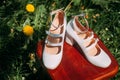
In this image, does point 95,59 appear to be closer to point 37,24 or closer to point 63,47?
point 63,47

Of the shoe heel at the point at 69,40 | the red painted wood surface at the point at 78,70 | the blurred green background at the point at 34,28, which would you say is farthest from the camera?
the blurred green background at the point at 34,28

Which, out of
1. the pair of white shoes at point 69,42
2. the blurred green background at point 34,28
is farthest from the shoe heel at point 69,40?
the blurred green background at point 34,28

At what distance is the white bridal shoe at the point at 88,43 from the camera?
2.27m

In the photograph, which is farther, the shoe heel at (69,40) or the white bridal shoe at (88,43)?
the shoe heel at (69,40)

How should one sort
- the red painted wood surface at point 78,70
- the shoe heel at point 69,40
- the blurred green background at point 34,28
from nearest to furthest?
the red painted wood surface at point 78,70 → the shoe heel at point 69,40 → the blurred green background at point 34,28

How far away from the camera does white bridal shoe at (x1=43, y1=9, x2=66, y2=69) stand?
2.27 m

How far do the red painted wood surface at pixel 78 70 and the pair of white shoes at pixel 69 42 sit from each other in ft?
0.10

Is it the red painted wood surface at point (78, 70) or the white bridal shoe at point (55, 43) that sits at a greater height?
the white bridal shoe at point (55, 43)

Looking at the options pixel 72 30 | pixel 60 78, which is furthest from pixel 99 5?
pixel 60 78

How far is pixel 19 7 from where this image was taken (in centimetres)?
283

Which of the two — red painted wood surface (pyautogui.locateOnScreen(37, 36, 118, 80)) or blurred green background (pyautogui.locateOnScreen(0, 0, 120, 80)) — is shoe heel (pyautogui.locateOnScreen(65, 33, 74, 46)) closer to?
red painted wood surface (pyautogui.locateOnScreen(37, 36, 118, 80))

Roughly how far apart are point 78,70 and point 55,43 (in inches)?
8.8

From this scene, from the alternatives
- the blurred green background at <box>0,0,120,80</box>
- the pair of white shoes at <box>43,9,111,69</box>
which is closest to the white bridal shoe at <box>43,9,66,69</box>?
the pair of white shoes at <box>43,9,111,69</box>

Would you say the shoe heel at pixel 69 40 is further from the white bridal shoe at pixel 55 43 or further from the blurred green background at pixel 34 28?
the blurred green background at pixel 34 28
